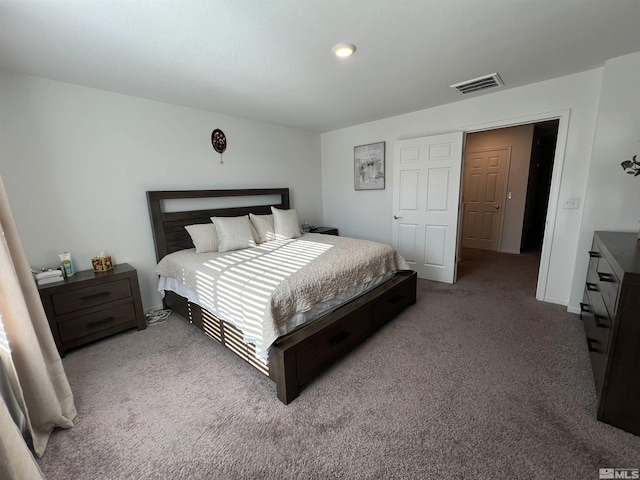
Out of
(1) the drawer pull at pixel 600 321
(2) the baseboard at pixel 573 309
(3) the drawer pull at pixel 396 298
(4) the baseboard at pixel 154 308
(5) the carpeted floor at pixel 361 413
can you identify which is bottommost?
(2) the baseboard at pixel 573 309

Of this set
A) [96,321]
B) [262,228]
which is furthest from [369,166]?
[96,321]

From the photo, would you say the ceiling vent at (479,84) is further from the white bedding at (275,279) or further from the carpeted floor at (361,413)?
the carpeted floor at (361,413)

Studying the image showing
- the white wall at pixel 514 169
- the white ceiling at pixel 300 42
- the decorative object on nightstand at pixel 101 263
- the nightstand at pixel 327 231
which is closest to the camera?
the white ceiling at pixel 300 42

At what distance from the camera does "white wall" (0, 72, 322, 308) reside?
7.35 ft

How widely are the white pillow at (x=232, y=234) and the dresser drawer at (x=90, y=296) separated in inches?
37.1

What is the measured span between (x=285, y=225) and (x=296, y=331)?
76.4 inches

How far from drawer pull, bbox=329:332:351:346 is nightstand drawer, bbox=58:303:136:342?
1982 millimetres

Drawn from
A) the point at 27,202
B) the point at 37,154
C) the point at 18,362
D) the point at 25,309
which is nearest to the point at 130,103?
the point at 37,154

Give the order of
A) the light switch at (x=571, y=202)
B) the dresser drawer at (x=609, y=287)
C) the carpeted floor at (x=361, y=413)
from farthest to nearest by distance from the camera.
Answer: the light switch at (x=571, y=202)
the dresser drawer at (x=609, y=287)
the carpeted floor at (x=361, y=413)

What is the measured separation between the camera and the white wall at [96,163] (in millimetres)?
2240

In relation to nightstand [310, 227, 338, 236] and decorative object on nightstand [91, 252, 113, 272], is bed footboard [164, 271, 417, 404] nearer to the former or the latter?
decorative object on nightstand [91, 252, 113, 272]

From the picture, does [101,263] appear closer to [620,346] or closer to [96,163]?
[96,163]

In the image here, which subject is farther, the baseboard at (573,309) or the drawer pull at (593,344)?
the baseboard at (573,309)

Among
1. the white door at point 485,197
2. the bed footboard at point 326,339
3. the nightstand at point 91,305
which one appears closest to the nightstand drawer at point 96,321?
the nightstand at point 91,305
